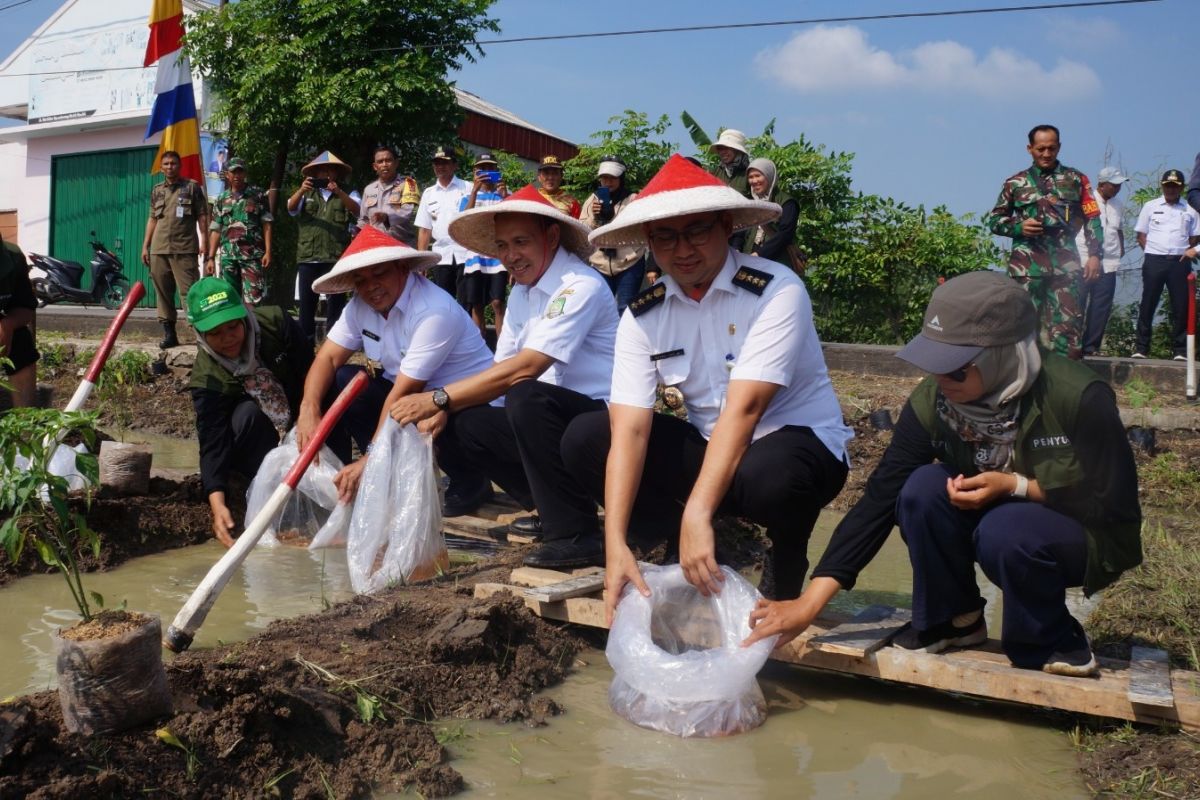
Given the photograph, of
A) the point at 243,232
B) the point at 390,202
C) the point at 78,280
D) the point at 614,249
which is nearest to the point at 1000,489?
the point at 614,249

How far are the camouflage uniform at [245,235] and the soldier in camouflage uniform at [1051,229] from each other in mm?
5853

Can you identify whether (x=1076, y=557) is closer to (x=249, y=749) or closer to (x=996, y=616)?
(x=996, y=616)

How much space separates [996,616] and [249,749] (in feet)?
8.90

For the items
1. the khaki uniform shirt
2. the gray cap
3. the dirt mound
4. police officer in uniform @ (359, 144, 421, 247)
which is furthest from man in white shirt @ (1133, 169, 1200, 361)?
the khaki uniform shirt

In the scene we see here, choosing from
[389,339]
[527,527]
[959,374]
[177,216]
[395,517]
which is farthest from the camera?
[177,216]

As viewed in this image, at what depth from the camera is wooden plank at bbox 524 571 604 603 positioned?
3.30 meters

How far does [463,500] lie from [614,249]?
3514 mm

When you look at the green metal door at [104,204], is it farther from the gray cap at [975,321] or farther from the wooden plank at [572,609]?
the gray cap at [975,321]

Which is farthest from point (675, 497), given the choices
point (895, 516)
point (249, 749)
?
point (249, 749)

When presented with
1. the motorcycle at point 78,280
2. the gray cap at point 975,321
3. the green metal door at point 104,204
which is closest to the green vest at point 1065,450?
the gray cap at point 975,321

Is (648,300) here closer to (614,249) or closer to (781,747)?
(781,747)

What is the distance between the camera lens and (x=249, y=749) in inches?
90.3

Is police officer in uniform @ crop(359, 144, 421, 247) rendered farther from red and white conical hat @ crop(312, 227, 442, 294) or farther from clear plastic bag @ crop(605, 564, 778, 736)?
clear plastic bag @ crop(605, 564, 778, 736)

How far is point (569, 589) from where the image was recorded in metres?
3.34
